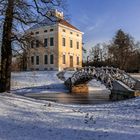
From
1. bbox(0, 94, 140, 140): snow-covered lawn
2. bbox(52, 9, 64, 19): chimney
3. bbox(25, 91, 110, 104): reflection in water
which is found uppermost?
bbox(52, 9, 64, 19): chimney

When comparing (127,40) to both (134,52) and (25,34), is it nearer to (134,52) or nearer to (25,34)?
(134,52)

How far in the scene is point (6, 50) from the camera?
21.8 meters

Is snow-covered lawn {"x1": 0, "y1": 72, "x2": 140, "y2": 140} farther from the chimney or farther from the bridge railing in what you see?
the bridge railing

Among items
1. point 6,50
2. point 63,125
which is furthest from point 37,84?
point 63,125

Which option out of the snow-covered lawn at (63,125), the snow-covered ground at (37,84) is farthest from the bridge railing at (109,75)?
the snow-covered lawn at (63,125)

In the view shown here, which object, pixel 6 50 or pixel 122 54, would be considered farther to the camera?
pixel 122 54

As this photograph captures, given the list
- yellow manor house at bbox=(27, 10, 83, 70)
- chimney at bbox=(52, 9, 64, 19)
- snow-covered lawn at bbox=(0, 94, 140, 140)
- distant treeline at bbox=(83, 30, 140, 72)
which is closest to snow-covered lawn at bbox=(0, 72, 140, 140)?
snow-covered lawn at bbox=(0, 94, 140, 140)

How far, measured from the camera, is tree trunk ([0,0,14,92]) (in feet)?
65.5

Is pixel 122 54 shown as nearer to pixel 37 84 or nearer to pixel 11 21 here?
pixel 37 84

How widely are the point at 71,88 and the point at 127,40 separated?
4094 centimetres

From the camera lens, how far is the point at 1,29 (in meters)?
21.0

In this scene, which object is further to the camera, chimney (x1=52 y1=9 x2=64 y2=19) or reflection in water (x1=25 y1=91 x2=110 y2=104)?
reflection in water (x1=25 y1=91 x2=110 y2=104)

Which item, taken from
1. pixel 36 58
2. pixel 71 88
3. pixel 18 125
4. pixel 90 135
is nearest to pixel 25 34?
pixel 18 125

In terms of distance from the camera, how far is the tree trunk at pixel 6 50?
19969 millimetres
